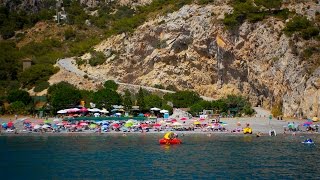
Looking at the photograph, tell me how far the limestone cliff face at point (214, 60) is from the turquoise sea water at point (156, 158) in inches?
527

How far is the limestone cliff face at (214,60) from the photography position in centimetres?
6291

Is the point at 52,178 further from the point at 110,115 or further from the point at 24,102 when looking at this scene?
the point at 24,102

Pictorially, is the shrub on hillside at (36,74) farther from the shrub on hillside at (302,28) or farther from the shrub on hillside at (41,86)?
the shrub on hillside at (302,28)

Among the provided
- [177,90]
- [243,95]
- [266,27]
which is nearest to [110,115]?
[177,90]

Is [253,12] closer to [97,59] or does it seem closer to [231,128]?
[231,128]

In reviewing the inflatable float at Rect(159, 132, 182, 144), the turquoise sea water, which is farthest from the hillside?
the inflatable float at Rect(159, 132, 182, 144)

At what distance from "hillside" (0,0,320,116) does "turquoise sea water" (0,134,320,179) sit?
13781 mm

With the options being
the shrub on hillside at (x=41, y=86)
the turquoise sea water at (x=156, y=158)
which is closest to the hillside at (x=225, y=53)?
the shrub on hillside at (x=41, y=86)

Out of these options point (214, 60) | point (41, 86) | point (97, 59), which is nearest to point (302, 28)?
point (214, 60)

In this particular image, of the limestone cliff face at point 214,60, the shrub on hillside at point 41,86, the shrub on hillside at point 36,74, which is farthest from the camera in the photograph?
the shrub on hillside at point 36,74

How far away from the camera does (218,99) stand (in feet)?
224

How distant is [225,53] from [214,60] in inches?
72.7

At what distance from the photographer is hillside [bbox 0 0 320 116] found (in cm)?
6316

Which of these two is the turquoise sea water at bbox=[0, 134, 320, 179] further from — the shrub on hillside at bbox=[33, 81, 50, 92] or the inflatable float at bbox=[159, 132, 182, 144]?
the shrub on hillside at bbox=[33, 81, 50, 92]
